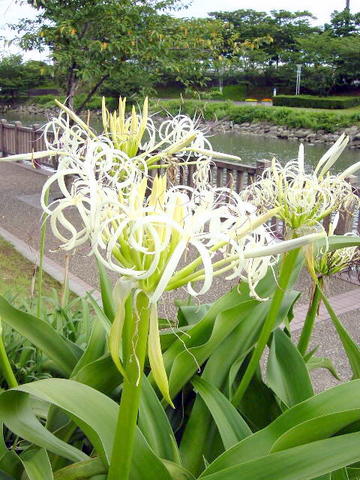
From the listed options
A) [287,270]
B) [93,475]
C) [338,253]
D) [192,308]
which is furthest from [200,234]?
[192,308]

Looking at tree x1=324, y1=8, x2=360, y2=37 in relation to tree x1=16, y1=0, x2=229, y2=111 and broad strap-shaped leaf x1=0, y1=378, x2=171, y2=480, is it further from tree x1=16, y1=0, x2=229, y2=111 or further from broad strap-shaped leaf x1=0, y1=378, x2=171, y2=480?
broad strap-shaped leaf x1=0, y1=378, x2=171, y2=480

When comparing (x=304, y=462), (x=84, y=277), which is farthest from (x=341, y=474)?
(x=84, y=277)

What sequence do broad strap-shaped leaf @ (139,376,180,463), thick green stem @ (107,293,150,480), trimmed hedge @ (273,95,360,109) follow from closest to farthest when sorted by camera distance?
thick green stem @ (107,293,150,480)
broad strap-shaped leaf @ (139,376,180,463)
trimmed hedge @ (273,95,360,109)

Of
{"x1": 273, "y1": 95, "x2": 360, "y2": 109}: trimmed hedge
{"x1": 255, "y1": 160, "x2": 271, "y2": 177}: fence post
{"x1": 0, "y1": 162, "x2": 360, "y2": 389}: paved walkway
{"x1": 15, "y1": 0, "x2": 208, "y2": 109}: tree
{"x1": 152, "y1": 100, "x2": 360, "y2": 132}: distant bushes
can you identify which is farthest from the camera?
{"x1": 273, "y1": 95, "x2": 360, "y2": 109}: trimmed hedge

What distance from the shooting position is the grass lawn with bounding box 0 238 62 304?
5539mm

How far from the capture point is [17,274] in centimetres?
607

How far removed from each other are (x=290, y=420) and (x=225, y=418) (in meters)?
0.22

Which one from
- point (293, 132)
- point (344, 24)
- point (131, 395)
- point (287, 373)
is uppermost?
point (344, 24)

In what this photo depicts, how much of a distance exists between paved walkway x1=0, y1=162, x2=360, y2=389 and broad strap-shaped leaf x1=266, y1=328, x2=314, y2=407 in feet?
1.40

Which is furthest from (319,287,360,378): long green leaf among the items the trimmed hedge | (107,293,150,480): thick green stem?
the trimmed hedge

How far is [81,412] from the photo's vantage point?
1.39 meters

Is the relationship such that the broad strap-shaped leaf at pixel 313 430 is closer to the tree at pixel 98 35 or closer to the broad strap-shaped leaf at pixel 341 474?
the broad strap-shaped leaf at pixel 341 474

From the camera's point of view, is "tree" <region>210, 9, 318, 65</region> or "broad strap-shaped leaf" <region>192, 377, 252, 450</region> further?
"tree" <region>210, 9, 318, 65</region>

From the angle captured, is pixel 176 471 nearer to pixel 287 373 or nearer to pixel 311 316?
pixel 287 373
